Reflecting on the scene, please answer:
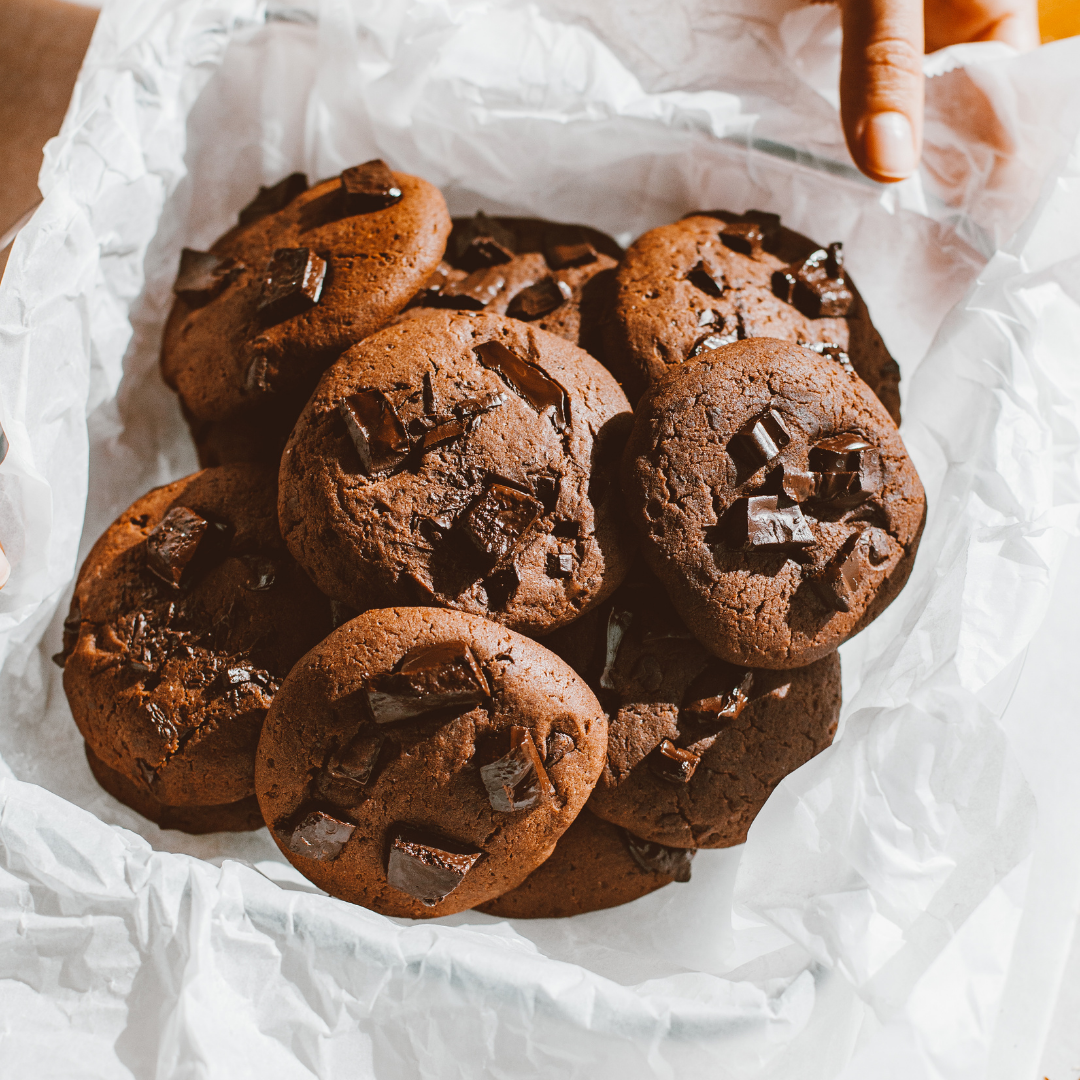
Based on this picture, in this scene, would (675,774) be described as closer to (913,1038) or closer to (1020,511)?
(913,1038)

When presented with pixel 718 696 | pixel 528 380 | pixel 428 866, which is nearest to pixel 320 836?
pixel 428 866

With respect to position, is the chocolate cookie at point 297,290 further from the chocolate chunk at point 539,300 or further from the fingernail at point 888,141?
Answer: the fingernail at point 888,141

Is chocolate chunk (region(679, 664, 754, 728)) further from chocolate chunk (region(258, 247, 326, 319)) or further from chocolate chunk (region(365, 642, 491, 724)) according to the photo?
chocolate chunk (region(258, 247, 326, 319))

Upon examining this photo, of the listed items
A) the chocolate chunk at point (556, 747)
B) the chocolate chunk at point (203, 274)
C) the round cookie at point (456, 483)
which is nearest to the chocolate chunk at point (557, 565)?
the round cookie at point (456, 483)

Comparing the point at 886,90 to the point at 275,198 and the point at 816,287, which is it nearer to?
the point at 816,287

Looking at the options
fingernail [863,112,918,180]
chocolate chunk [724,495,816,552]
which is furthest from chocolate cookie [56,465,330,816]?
fingernail [863,112,918,180]

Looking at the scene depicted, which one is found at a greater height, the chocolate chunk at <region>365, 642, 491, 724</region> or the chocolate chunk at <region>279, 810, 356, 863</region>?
the chocolate chunk at <region>365, 642, 491, 724</region>

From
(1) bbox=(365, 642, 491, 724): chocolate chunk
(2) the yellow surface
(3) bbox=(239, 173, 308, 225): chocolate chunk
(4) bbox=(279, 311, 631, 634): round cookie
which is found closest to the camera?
(1) bbox=(365, 642, 491, 724): chocolate chunk
